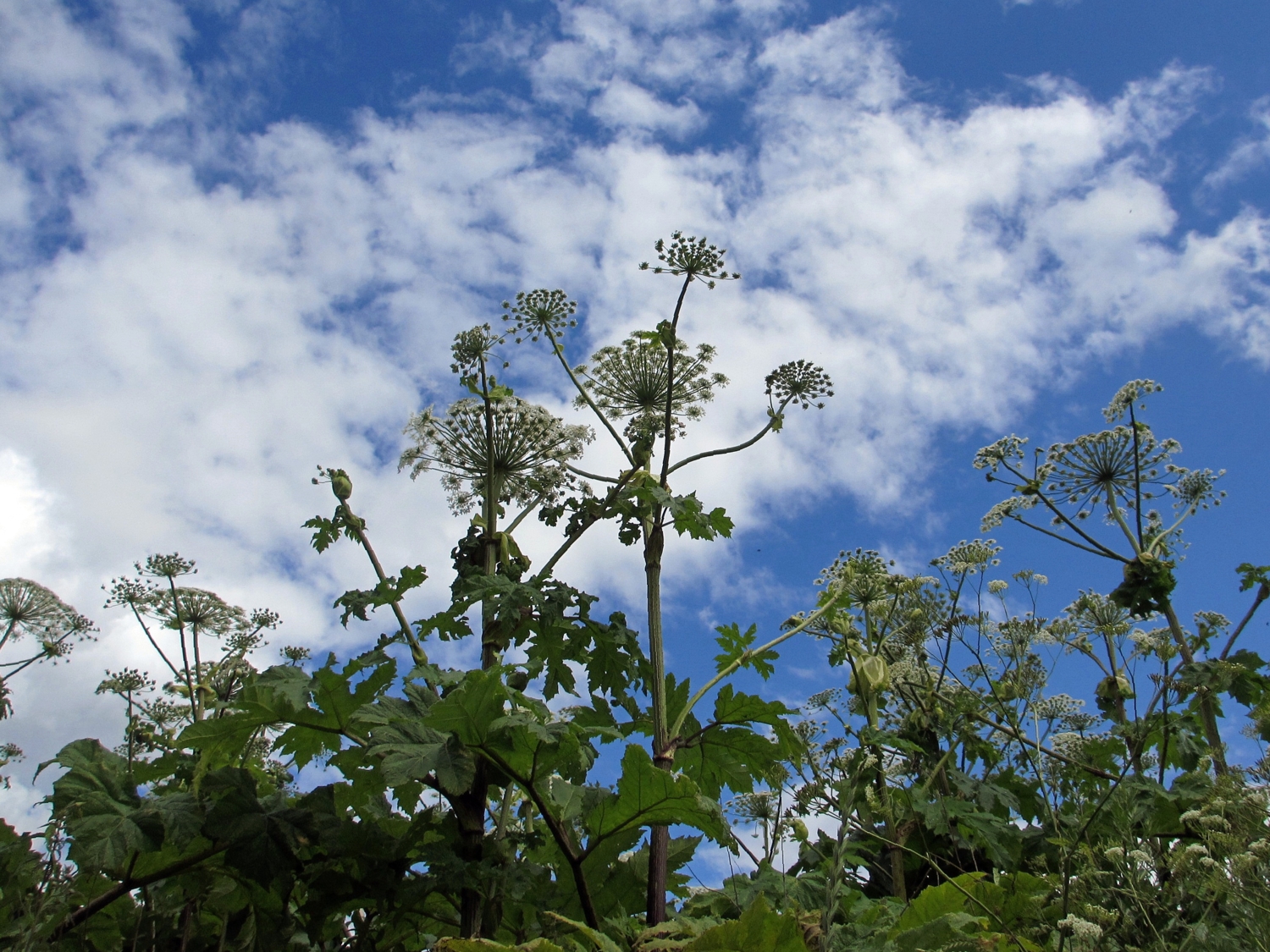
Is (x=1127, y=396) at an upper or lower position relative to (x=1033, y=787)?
upper

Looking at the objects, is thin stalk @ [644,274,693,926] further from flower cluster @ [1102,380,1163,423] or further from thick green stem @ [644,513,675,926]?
flower cluster @ [1102,380,1163,423]

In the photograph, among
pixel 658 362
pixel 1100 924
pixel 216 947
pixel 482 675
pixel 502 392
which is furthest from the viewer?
pixel 658 362

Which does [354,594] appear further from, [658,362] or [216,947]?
[658,362]

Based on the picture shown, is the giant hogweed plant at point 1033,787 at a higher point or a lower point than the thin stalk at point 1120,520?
lower

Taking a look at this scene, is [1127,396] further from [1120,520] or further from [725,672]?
[725,672]

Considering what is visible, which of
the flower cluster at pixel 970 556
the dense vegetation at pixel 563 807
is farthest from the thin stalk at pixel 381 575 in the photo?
the flower cluster at pixel 970 556

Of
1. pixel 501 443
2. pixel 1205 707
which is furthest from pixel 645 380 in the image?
pixel 1205 707

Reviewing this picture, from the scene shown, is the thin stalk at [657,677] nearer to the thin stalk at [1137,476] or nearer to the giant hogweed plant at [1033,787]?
the giant hogweed plant at [1033,787]

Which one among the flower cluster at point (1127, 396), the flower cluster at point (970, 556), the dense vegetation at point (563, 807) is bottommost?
the dense vegetation at point (563, 807)

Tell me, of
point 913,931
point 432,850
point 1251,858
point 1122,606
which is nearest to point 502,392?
point 432,850

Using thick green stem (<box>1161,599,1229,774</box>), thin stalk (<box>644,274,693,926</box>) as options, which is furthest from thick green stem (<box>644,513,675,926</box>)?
thick green stem (<box>1161,599,1229,774</box>)

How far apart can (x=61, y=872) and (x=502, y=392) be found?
3085 mm

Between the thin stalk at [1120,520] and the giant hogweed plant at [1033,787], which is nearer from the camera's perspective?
the giant hogweed plant at [1033,787]

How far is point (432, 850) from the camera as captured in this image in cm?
338
